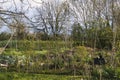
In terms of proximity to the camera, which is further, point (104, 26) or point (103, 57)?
point (104, 26)

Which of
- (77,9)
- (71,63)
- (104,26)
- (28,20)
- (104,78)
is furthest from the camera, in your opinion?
(77,9)

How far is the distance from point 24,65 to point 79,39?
26.7 ft

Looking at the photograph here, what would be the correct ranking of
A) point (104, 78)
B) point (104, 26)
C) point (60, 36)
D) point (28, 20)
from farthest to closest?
point (104, 26), point (60, 36), point (104, 78), point (28, 20)

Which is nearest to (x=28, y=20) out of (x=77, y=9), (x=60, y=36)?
(x=60, y=36)

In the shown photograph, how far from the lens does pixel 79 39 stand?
74.3ft

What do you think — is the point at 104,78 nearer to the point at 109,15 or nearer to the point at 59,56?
the point at 59,56

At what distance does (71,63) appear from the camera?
1511 centimetres

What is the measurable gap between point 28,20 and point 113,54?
10.8 meters

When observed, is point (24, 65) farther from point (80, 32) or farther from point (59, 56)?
point (80, 32)

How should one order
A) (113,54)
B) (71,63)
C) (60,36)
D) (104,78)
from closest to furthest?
(104,78) < (113,54) < (71,63) < (60,36)

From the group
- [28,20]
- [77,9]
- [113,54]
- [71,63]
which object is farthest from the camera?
[77,9]

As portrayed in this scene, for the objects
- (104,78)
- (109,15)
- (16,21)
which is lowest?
(104,78)

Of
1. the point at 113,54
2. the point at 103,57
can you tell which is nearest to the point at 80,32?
the point at 103,57

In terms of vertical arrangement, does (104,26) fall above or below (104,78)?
above
